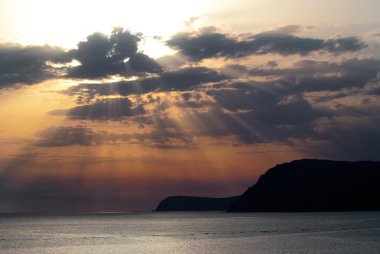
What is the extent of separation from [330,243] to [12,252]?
254 ft

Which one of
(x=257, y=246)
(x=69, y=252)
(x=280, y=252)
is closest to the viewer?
(x=280, y=252)

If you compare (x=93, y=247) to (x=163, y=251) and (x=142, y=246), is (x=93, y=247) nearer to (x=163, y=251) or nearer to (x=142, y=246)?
(x=142, y=246)

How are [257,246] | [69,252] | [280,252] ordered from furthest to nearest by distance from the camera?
[257,246]
[69,252]
[280,252]

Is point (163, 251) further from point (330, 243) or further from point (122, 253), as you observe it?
point (330, 243)

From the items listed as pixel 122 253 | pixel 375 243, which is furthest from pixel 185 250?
pixel 375 243

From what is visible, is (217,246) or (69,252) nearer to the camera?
(69,252)

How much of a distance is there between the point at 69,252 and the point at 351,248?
63.8m

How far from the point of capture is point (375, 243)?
13562 cm

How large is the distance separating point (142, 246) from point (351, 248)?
51546 mm

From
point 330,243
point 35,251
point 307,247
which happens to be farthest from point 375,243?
point 35,251

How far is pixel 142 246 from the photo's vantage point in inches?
5581

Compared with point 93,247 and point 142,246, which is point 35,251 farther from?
point 142,246

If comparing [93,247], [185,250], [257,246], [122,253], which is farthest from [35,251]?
[257,246]

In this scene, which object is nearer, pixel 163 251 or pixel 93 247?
pixel 163 251
